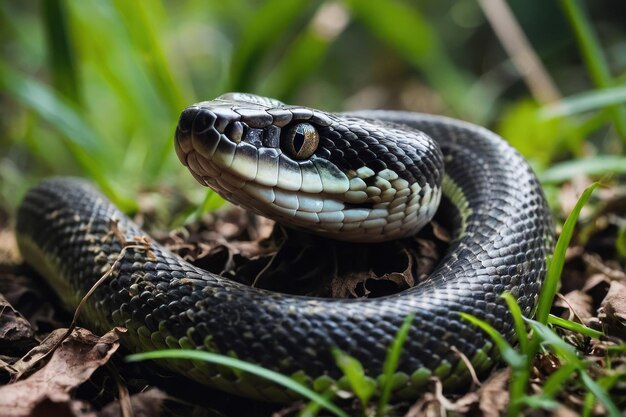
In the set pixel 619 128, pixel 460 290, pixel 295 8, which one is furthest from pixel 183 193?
pixel 619 128

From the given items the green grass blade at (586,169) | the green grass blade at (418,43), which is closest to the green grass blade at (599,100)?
the green grass blade at (586,169)

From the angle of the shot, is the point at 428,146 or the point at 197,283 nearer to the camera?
the point at 197,283

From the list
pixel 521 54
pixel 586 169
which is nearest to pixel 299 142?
pixel 586 169

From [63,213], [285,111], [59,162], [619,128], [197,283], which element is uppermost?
[619,128]

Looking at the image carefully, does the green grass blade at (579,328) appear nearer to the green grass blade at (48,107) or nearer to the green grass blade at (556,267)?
the green grass blade at (556,267)

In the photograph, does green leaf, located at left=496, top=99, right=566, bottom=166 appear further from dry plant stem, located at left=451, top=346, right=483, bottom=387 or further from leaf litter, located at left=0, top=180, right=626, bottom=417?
dry plant stem, located at left=451, top=346, right=483, bottom=387

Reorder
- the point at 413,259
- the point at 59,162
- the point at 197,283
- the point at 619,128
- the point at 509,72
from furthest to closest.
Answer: the point at 509,72, the point at 59,162, the point at 619,128, the point at 413,259, the point at 197,283

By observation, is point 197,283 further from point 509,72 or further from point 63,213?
point 509,72

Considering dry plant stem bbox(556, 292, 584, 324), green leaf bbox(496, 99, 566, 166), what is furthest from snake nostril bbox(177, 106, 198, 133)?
green leaf bbox(496, 99, 566, 166)
